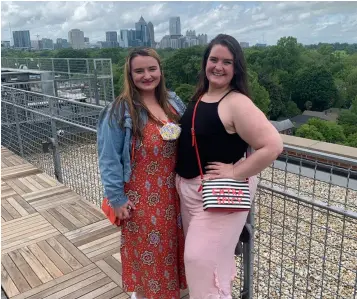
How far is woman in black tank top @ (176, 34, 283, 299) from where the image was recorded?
1409mm

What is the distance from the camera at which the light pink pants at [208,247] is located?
1.53 metres

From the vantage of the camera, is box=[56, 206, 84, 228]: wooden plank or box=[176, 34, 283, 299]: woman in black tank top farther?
box=[56, 206, 84, 228]: wooden plank

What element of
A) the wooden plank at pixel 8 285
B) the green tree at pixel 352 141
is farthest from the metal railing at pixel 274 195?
the green tree at pixel 352 141

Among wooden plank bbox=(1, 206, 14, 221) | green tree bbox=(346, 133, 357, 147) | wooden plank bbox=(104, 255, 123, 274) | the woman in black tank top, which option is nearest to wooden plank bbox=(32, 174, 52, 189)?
wooden plank bbox=(1, 206, 14, 221)

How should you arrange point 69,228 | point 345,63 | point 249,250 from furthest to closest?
point 345,63, point 69,228, point 249,250

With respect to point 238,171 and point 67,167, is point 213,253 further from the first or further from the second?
point 67,167

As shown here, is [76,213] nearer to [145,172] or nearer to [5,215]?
[5,215]

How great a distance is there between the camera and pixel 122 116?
64.0 inches

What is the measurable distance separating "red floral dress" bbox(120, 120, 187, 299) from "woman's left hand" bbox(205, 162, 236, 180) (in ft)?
0.85

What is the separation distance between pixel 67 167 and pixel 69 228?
137cm

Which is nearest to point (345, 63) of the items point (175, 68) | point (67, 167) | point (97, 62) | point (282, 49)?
point (282, 49)

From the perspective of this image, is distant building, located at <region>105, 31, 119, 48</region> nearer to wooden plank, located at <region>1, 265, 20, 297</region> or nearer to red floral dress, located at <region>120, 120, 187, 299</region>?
wooden plank, located at <region>1, 265, 20, 297</region>

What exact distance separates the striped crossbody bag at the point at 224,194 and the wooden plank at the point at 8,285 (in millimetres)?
1622

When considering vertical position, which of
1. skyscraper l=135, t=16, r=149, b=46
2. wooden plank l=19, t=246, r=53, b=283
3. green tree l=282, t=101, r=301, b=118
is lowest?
green tree l=282, t=101, r=301, b=118
